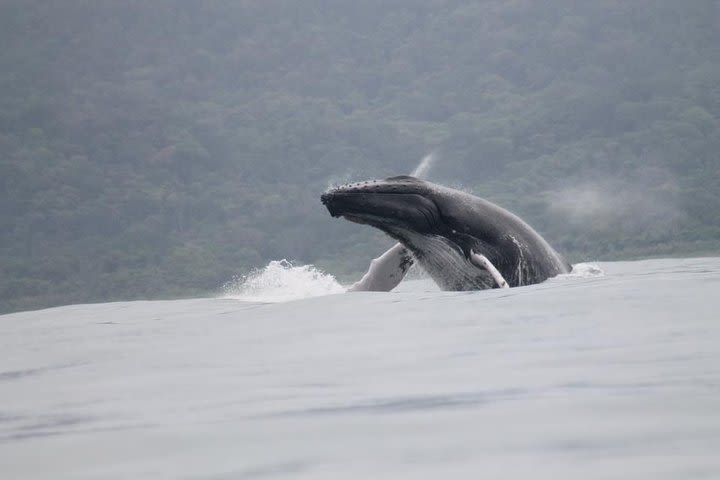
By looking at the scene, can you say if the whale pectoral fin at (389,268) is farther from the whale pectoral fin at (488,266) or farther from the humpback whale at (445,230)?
the whale pectoral fin at (488,266)

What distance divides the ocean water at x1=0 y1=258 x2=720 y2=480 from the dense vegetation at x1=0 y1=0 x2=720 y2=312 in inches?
2878

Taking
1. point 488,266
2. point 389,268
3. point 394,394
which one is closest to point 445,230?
point 488,266

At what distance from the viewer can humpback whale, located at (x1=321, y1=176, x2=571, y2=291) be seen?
11875mm

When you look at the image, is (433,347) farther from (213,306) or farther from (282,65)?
(282,65)

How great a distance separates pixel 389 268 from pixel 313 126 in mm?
102966

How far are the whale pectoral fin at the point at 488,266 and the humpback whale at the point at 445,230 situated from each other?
1 centimetres

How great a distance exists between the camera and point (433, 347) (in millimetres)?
7488

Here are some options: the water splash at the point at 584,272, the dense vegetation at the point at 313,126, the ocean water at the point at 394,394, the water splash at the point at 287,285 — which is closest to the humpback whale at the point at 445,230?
the water splash at the point at 584,272

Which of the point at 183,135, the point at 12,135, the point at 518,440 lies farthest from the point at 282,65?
the point at 518,440

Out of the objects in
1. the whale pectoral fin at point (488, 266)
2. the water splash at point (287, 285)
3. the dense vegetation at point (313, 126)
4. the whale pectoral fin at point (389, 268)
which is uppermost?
the dense vegetation at point (313, 126)

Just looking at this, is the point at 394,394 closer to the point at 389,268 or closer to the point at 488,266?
the point at 488,266

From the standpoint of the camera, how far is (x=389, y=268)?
12.9m

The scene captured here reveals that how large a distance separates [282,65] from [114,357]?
405 ft

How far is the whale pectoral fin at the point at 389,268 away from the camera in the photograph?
12.8 metres
